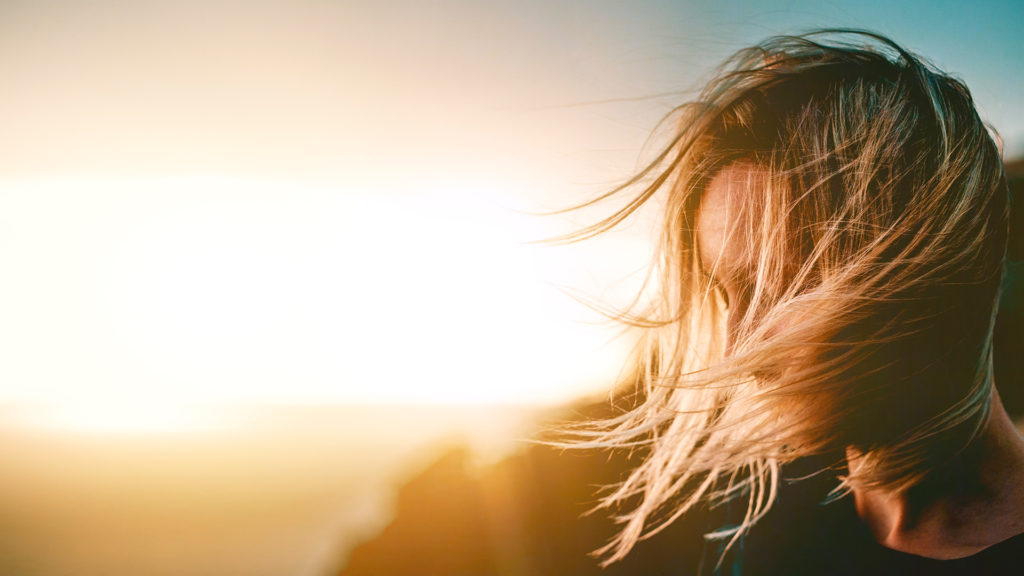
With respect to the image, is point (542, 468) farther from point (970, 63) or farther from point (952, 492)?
point (970, 63)

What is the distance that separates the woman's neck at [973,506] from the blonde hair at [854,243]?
21 millimetres

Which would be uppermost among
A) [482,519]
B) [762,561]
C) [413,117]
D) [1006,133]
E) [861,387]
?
[413,117]

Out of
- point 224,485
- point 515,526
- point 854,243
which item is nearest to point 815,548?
point 854,243

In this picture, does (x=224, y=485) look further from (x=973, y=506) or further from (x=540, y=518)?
(x=973, y=506)

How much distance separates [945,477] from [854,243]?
375 millimetres

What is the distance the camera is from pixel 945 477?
48cm

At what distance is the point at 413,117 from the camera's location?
783 millimetres

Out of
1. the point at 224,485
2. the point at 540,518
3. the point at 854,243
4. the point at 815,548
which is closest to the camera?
the point at 854,243

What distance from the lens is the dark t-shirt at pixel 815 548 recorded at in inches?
19.5

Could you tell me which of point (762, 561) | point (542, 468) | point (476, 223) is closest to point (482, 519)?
point (542, 468)

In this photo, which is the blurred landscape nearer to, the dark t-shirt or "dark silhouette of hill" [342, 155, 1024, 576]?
"dark silhouette of hill" [342, 155, 1024, 576]

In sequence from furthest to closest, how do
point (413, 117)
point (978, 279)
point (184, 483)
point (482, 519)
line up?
point (184, 483), point (482, 519), point (413, 117), point (978, 279)

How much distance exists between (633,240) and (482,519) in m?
0.80

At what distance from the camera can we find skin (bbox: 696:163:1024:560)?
434 mm
